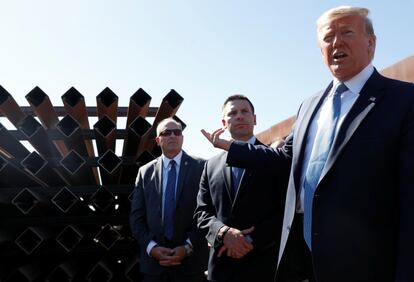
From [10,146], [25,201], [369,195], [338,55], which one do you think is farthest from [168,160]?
[369,195]

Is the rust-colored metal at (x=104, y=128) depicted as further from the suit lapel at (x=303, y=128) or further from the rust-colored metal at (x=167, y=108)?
the suit lapel at (x=303, y=128)

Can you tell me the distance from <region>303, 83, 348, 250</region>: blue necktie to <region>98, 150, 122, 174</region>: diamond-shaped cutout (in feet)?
6.49

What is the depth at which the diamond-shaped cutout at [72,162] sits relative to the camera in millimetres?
3246

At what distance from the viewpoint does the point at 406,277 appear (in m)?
1.35

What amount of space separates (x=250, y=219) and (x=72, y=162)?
154cm

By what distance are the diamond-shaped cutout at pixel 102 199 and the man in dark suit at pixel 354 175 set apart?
1994mm

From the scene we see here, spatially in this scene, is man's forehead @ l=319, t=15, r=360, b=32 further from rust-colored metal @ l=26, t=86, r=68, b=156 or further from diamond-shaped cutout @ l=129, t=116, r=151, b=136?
rust-colored metal @ l=26, t=86, r=68, b=156

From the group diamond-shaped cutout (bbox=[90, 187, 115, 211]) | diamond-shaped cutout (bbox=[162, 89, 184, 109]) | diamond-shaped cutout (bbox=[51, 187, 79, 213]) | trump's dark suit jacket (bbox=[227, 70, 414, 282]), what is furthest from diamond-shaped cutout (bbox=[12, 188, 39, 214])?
trump's dark suit jacket (bbox=[227, 70, 414, 282])

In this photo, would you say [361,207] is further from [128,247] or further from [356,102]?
[128,247]

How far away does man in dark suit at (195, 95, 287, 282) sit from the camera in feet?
7.87

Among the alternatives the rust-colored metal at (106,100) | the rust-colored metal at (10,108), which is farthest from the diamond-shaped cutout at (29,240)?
the rust-colored metal at (106,100)

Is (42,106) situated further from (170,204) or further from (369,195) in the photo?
(369,195)

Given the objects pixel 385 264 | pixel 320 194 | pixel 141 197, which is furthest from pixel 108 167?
pixel 385 264

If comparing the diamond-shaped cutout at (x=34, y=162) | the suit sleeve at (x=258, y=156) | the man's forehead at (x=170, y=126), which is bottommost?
the suit sleeve at (x=258, y=156)
